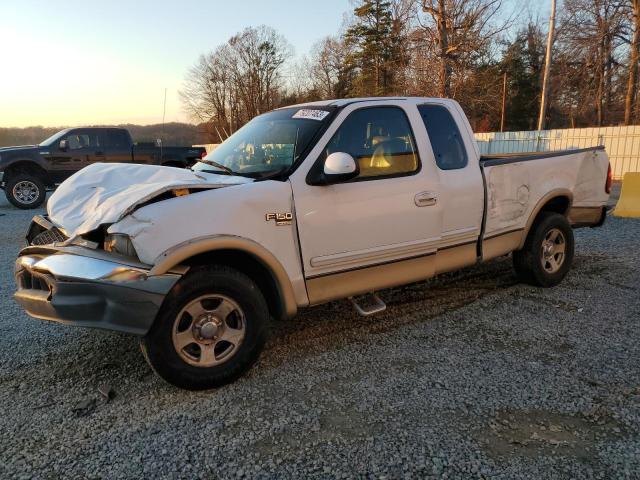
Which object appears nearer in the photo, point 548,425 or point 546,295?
point 548,425

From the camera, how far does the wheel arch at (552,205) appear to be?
16.0ft

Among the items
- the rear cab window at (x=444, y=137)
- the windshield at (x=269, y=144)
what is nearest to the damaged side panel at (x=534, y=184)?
the rear cab window at (x=444, y=137)

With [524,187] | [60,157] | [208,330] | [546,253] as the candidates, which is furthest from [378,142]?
[60,157]

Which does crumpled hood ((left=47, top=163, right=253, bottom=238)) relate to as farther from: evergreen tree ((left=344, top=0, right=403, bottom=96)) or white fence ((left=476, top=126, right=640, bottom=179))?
evergreen tree ((left=344, top=0, right=403, bottom=96))

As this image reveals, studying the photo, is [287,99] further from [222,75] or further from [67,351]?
[67,351]

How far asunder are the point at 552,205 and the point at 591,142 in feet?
57.6

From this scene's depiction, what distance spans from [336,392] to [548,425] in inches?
49.9

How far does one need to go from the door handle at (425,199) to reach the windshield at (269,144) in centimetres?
99

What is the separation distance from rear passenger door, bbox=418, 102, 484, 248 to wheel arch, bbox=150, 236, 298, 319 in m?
1.60

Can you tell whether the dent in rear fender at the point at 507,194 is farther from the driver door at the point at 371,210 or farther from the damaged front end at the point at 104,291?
the damaged front end at the point at 104,291

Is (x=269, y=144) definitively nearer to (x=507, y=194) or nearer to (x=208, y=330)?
(x=208, y=330)

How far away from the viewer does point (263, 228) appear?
123 inches

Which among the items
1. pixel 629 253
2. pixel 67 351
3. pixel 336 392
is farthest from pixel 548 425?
pixel 629 253

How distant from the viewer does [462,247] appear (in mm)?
4254
